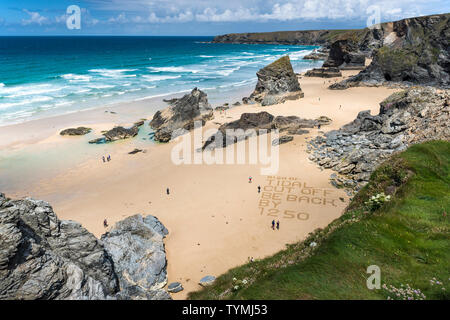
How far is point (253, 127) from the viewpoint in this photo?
38875mm

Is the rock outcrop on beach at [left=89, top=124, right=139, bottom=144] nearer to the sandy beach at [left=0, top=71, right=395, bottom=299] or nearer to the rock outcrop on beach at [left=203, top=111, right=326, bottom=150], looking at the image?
the sandy beach at [left=0, top=71, right=395, bottom=299]

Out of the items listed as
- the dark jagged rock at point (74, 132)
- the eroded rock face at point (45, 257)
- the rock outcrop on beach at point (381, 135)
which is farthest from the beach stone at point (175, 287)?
the dark jagged rock at point (74, 132)

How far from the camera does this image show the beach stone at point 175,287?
15.8 metres

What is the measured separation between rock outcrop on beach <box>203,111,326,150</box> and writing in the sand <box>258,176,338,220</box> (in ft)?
37.5

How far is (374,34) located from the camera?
123 m

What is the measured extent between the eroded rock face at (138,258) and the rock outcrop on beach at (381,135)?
16.7m

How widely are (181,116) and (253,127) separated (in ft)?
39.2

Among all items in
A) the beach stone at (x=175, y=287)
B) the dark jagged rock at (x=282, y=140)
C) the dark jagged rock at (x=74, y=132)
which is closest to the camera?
the beach stone at (x=175, y=287)

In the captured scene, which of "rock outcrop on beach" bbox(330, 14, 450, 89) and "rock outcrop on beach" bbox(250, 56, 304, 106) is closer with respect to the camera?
"rock outcrop on beach" bbox(250, 56, 304, 106)

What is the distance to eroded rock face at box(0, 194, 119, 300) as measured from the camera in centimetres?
936

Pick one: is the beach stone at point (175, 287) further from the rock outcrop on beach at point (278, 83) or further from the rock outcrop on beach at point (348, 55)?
the rock outcrop on beach at point (348, 55)

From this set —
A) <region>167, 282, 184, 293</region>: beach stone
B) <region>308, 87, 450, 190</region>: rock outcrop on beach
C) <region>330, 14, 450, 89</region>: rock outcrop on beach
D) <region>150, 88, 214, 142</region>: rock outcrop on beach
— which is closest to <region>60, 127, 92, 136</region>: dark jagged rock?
<region>150, 88, 214, 142</region>: rock outcrop on beach

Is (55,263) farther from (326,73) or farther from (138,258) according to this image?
(326,73)
